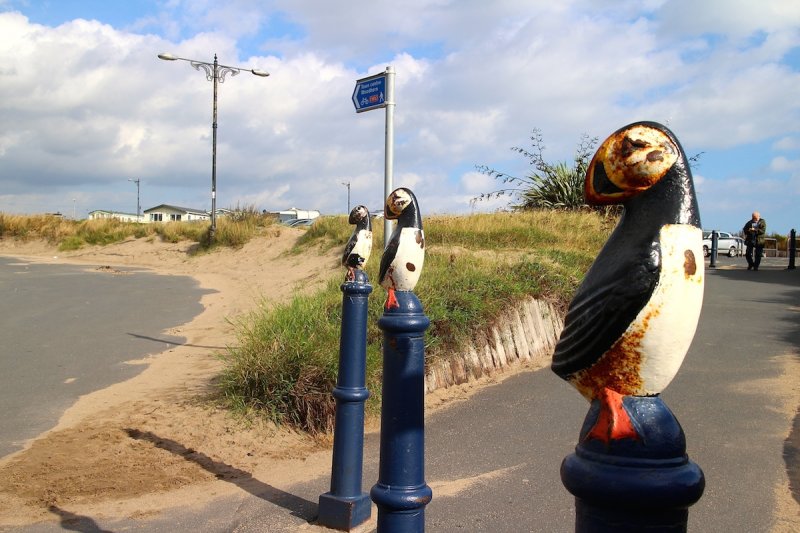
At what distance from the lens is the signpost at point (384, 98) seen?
6188 mm

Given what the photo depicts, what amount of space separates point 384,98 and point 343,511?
3423mm

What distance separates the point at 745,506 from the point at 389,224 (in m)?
2.84

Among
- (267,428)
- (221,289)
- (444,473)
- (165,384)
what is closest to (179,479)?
(267,428)

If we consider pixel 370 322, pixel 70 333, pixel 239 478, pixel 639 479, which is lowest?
pixel 239 478

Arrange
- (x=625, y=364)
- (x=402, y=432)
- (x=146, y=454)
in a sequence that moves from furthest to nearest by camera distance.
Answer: (x=146, y=454) → (x=402, y=432) → (x=625, y=364)

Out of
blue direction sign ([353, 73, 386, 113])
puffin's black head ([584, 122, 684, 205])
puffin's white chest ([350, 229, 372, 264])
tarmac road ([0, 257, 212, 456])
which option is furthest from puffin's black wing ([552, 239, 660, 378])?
tarmac road ([0, 257, 212, 456])

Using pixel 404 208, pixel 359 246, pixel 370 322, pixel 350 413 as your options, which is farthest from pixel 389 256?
pixel 370 322

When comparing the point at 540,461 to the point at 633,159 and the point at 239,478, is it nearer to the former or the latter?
the point at 239,478

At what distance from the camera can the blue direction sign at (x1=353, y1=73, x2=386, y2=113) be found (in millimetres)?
6312

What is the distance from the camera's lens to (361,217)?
17.4 ft

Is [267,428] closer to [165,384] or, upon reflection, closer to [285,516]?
[285,516]

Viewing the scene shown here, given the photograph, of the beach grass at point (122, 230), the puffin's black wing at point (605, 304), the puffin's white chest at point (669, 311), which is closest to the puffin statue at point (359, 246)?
the puffin's black wing at point (605, 304)

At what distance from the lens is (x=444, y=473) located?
5.24m

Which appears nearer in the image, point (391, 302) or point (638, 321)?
point (638, 321)
